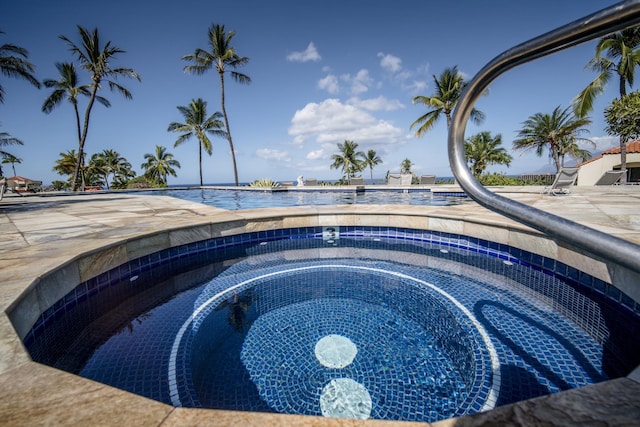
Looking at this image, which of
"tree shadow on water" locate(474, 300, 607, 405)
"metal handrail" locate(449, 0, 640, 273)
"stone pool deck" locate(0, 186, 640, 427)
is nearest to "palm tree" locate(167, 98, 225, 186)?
"stone pool deck" locate(0, 186, 640, 427)

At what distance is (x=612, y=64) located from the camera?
15.9 meters

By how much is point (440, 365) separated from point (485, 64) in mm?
2808

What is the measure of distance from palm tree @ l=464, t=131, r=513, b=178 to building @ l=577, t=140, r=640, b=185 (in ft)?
21.6

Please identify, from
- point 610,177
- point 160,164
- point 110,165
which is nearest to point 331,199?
point 610,177

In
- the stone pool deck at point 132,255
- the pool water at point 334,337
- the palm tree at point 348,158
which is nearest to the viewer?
the stone pool deck at point 132,255

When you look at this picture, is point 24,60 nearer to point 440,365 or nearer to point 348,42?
point 348,42

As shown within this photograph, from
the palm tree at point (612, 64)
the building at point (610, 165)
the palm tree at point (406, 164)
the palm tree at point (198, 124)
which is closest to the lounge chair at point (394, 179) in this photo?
the palm tree at point (612, 64)

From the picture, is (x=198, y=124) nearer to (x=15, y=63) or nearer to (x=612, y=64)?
(x=15, y=63)

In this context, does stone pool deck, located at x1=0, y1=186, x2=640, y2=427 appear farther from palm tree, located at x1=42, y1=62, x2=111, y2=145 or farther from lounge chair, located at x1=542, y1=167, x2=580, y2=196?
palm tree, located at x1=42, y1=62, x2=111, y2=145

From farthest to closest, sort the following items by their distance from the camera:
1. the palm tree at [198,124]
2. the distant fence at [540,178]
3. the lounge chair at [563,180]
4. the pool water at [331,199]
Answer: the palm tree at [198,124] < the distant fence at [540,178] < the pool water at [331,199] < the lounge chair at [563,180]

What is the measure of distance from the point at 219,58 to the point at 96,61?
8.51 meters

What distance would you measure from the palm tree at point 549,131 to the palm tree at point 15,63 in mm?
38003

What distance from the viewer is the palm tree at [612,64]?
14.9 metres

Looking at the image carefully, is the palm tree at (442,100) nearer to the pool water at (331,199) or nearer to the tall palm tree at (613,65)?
the tall palm tree at (613,65)
